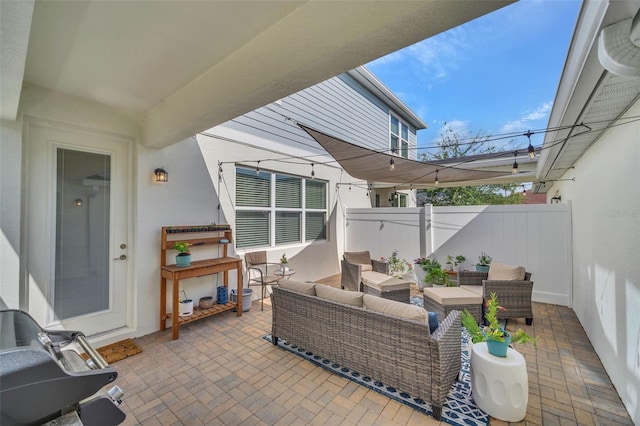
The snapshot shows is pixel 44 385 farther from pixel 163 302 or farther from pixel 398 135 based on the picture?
pixel 398 135

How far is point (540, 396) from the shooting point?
2.63 metres

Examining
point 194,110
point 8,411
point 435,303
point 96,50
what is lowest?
point 435,303

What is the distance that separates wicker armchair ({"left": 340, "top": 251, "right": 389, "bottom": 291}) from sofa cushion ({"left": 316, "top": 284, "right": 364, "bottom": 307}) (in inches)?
95.5

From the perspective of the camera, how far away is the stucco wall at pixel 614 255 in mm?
2379

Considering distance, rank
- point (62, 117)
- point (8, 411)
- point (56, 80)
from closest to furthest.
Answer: point (8, 411)
point (56, 80)
point (62, 117)

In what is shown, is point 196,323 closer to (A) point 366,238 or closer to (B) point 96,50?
(B) point 96,50

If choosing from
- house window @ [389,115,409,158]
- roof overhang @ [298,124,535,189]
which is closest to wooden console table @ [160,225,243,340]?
roof overhang @ [298,124,535,189]

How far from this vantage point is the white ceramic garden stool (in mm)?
2283

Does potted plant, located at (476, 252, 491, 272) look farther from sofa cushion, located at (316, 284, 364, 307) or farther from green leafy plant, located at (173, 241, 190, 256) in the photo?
green leafy plant, located at (173, 241, 190, 256)

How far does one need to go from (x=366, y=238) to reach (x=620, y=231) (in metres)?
5.46

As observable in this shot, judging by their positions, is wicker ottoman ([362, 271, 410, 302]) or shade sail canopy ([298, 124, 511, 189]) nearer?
shade sail canopy ([298, 124, 511, 189])

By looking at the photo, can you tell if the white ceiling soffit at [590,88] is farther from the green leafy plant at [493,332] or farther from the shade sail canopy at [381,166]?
the shade sail canopy at [381,166]

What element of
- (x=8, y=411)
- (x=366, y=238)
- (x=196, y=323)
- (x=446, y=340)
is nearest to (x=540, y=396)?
(x=446, y=340)

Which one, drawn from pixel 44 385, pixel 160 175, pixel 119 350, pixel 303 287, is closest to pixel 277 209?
pixel 160 175
